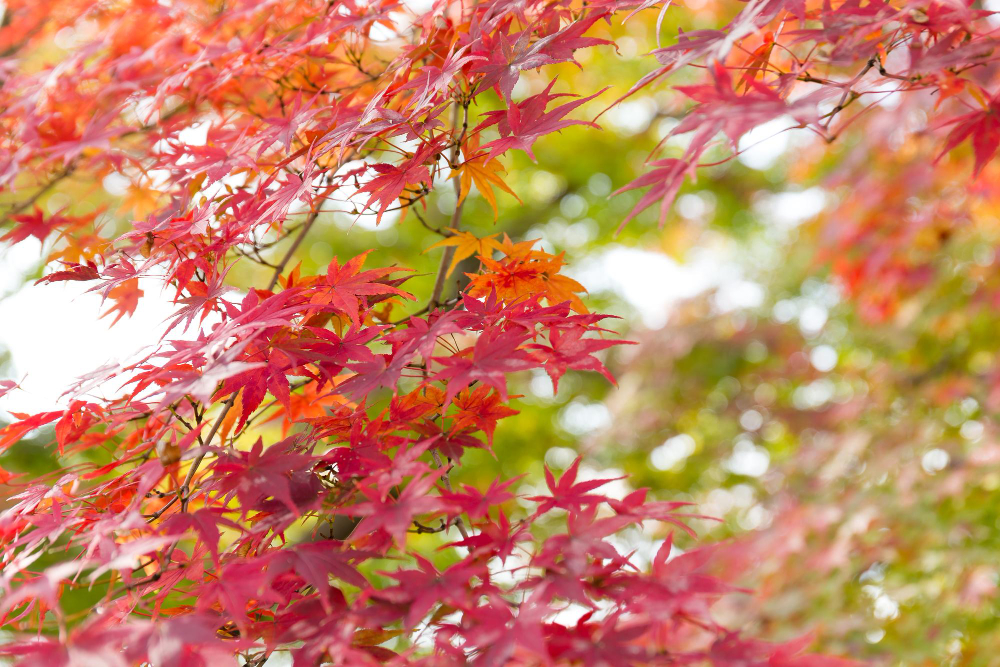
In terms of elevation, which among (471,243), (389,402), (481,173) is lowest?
(389,402)

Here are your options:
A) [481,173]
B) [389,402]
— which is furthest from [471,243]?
[389,402]

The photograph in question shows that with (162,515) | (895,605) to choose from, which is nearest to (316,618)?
(162,515)

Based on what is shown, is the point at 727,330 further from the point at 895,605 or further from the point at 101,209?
the point at 101,209

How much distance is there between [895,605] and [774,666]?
2.05 m

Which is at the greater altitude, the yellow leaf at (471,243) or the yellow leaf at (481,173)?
the yellow leaf at (481,173)

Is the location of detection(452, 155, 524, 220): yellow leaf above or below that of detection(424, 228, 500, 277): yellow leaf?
above

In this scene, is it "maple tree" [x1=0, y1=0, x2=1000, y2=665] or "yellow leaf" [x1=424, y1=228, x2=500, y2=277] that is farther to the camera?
"yellow leaf" [x1=424, y1=228, x2=500, y2=277]

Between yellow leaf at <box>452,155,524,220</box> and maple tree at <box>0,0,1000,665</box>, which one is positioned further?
yellow leaf at <box>452,155,524,220</box>

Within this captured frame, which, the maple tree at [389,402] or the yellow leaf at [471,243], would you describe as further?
the yellow leaf at [471,243]

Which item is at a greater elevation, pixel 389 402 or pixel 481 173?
pixel 481 173

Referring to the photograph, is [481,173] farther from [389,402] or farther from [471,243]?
[389,402]

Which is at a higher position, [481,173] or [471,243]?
[481,173]

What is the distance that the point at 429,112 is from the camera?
0.88m

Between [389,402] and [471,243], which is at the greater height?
[471,243]
